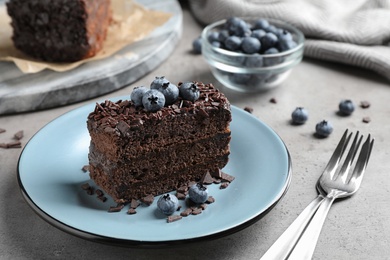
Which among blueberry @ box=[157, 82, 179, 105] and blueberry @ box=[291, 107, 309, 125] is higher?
blueberry @ box=[157, 82, 179, 105]

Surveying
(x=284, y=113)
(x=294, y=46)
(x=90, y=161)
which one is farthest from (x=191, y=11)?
(x=90, y=161)

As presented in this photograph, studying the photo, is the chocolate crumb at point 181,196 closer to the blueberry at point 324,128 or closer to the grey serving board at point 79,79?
the blueberry at point 324,128

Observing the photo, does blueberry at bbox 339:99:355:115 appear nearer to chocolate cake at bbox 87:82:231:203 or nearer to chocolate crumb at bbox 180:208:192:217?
chocolate cake at bbox 87:82:231:203

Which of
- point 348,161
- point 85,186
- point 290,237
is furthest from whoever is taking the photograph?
point 348,161

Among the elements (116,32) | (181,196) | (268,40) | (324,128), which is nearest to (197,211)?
(181,196)

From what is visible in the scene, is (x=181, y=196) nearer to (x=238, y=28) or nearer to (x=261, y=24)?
(x=238, y=28)

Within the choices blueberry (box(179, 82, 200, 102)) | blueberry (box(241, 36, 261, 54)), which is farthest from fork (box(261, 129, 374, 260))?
blueberry (box(241, 36, 261, 54))

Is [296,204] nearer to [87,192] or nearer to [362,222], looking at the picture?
[362,222]
